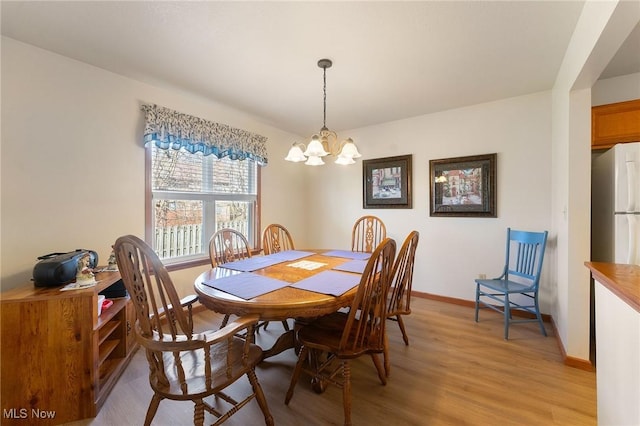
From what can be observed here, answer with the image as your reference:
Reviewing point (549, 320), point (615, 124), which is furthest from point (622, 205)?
point (549, 320)

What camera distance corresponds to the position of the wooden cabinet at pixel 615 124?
2.05m

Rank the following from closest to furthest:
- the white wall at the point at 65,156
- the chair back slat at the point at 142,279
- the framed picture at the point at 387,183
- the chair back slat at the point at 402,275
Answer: the chair back slat at the point at 142,279 → the chair back slat at the point at 402,275 → the white wall at the point at 65,156 → the framed picture at the point at 387,183

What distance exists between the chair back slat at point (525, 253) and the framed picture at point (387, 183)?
119 cm

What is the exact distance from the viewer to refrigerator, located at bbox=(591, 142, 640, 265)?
1690 millimetres

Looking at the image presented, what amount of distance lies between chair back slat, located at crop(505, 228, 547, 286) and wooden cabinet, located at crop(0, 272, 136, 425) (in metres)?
3.42

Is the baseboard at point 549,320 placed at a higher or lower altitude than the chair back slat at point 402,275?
lower

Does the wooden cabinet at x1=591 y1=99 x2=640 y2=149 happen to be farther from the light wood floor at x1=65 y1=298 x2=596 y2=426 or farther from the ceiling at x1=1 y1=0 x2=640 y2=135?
the light wood floor at x1=65 y1=298 x2=596 y2=426

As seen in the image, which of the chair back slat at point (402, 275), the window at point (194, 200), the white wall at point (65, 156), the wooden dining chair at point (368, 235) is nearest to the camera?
the chair back slat at point (402, 275)

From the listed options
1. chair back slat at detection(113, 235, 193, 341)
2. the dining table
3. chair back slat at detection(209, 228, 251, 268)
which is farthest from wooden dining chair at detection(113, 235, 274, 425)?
chair back slat at detection(209, 228, 251, 268)

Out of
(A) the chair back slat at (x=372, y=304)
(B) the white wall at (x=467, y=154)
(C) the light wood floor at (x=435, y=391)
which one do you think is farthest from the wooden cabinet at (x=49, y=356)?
(B) the white wall at (x=467, y=154)

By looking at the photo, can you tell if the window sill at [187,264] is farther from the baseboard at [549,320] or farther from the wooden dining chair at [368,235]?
the baseboard at [549,320]

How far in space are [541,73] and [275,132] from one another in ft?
9.99

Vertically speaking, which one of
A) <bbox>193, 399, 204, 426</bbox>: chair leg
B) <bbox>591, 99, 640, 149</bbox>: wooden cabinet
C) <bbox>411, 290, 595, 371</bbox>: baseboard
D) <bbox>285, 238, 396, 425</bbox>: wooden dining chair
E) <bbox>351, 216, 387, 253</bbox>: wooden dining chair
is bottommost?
<bbox>411, 290, 595, 371</bbox>: baseboard

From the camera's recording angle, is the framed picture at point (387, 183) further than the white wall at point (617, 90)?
Yes
